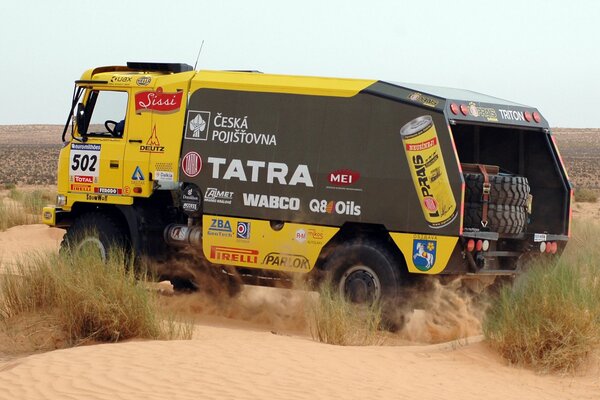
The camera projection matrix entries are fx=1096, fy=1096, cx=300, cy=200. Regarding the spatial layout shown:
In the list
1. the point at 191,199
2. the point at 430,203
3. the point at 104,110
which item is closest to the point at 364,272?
the point at 430,203

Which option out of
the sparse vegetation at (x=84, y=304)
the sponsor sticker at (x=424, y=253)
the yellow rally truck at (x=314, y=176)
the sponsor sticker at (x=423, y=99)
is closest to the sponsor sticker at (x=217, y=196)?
the yellow rally truck at (x=314, y=176)

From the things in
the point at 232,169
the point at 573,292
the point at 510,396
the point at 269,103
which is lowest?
the point at 510,396

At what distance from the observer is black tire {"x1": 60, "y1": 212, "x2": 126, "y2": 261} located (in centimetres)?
1435

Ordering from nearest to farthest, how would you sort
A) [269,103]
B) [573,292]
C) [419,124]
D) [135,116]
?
1. [573,292]
2. [419,124]
3. [269,103]
4. [135,116]

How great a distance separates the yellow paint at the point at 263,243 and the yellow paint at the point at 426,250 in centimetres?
85

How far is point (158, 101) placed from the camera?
1398 centimetres

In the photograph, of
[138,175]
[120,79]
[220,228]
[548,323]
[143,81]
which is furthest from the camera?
[120,79]

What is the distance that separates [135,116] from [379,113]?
3.44 metres

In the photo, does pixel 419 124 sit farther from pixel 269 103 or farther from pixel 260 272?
pixel 260 272

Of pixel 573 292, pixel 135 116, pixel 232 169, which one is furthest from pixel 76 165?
pixel 573 292

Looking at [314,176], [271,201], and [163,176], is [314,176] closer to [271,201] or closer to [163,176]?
[271,201]

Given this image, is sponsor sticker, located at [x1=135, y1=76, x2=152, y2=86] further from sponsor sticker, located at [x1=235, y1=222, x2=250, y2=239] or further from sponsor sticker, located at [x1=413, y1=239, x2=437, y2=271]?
sponsor sticker, located at [x1=413, y1=239, x2=437, y2=271]

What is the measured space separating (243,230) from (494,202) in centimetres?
303

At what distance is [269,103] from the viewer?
13227 mm
